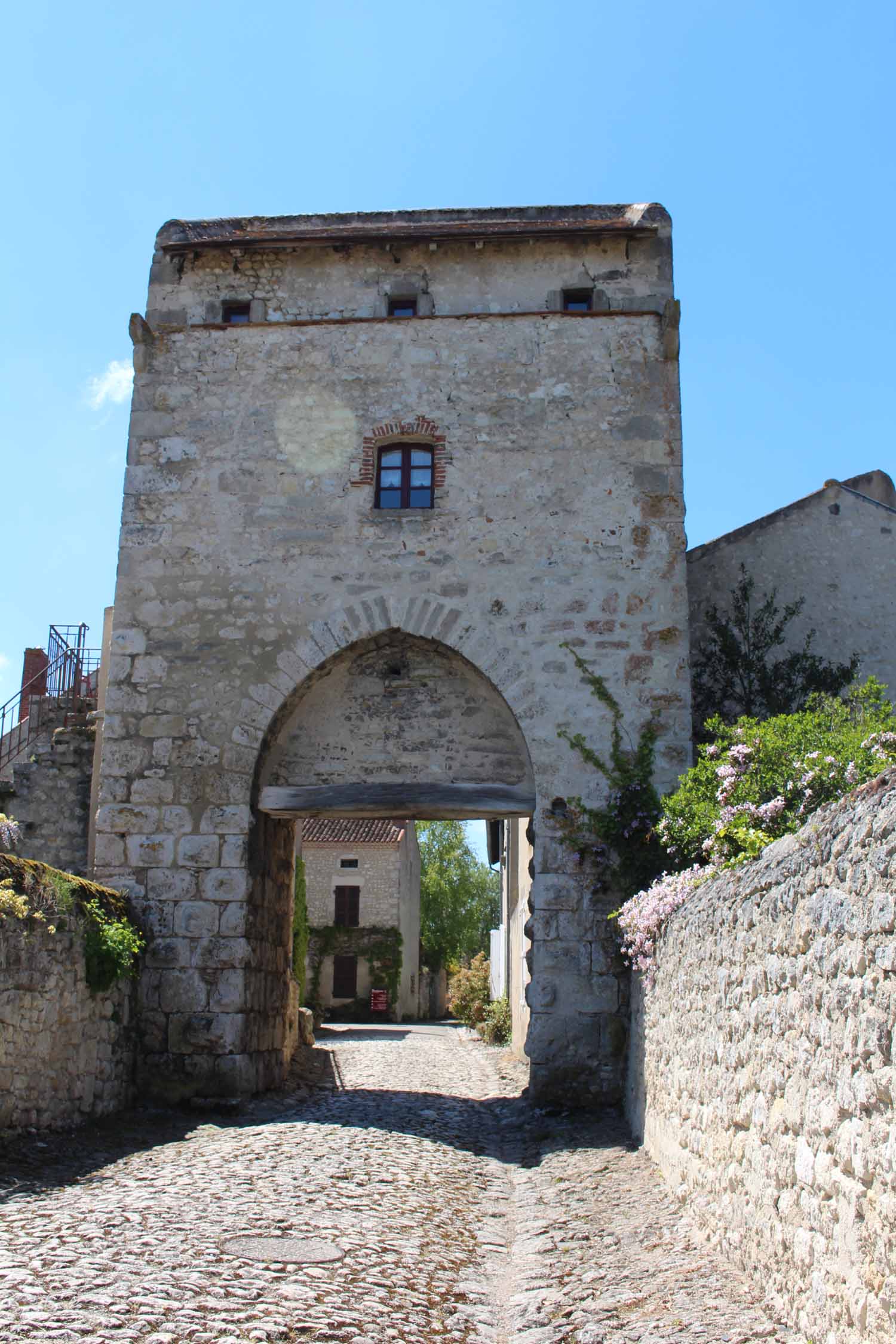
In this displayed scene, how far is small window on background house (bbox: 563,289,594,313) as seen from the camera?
35.5ft

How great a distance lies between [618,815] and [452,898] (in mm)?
28257

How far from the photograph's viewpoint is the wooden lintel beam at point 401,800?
9.73 m

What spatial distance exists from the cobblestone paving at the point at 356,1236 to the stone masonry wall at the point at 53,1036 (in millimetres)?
213

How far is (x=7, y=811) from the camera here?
13.1 m

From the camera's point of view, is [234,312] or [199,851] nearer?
[199,851]

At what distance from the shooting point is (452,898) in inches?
1449

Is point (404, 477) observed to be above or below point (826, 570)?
above

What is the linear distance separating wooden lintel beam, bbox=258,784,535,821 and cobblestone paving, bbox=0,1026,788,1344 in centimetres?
249

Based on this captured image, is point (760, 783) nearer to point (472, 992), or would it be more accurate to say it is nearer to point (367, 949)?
point (472, 992)

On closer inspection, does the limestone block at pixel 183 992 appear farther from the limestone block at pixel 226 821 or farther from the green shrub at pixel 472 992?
the green shrub at pixel 472 992

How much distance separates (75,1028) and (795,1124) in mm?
5450

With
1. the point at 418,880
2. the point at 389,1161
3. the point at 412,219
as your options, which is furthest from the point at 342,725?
the point at 418,880

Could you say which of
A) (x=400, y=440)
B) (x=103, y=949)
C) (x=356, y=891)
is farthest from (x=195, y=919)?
(x=356, y=891)

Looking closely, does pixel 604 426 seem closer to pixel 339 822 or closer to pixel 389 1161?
pixel 389 1161
